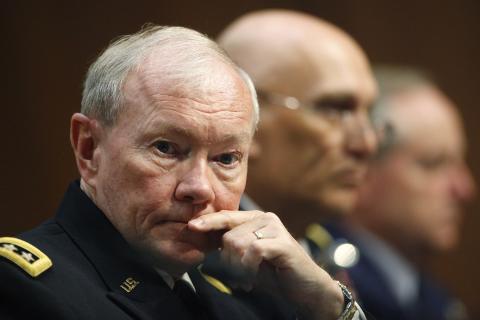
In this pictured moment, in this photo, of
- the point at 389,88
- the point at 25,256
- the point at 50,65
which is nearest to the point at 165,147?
the point at 25,256

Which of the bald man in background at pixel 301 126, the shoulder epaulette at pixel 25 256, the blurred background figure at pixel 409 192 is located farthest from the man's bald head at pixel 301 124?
the shoulder epaulette at pixel 25 256

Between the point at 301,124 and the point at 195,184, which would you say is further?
the point at 301,124

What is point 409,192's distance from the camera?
4.57 m

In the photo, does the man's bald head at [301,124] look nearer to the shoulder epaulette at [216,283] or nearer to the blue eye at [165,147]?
the shoulder epaulette at [216,283]

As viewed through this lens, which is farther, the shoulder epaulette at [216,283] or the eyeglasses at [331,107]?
the eyeglasses at [331,107]

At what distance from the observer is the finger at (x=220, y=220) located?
2.01m

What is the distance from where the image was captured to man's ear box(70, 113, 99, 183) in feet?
6.90

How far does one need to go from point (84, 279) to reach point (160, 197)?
0.24 meters

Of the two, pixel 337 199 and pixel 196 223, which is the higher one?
pixel 196 223

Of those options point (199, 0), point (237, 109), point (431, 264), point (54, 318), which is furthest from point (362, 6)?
point (54, 318)

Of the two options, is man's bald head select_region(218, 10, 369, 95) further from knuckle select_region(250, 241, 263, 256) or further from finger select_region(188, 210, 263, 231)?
knuckle select_region(250, 241, 263, 256)

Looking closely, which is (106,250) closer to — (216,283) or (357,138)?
(216,283)

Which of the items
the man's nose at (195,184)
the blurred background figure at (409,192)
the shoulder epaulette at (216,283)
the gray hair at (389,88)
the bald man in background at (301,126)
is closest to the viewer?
the man's nose at (195,184)

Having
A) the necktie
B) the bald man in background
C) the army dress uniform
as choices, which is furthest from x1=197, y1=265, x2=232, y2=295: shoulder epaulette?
Result: the bald man in background
